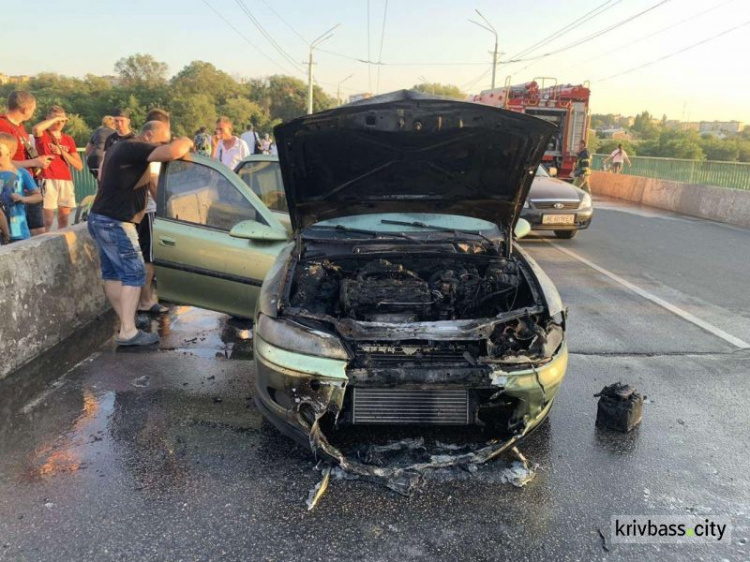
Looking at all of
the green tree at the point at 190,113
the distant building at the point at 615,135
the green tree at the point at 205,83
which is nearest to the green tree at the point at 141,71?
the green tree at the point at 205,83

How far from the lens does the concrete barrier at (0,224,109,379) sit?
4117 millimetres

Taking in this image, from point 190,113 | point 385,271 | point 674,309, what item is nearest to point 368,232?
point 385,271

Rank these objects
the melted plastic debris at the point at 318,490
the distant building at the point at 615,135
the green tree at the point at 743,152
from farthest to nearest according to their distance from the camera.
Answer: the distant building at the point at 615,135, the green tree at the point at 743,152, the melted plastic debris at the point at 318,490

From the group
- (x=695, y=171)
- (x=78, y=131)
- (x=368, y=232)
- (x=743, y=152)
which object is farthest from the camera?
(x=78, y=131)

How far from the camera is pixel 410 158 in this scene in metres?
3.74

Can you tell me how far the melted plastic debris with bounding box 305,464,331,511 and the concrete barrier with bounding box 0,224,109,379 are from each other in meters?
2.68

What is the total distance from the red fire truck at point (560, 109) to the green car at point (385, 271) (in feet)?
44.3

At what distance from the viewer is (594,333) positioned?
5.36 meters

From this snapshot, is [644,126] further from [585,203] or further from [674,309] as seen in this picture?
[674,309]

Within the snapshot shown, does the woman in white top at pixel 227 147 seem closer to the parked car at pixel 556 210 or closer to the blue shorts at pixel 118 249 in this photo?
the blue shorts at pixel 118 249

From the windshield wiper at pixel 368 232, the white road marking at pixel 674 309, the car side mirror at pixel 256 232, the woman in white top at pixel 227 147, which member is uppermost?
the woman in white top at pixel 227 147

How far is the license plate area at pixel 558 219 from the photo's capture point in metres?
9.69

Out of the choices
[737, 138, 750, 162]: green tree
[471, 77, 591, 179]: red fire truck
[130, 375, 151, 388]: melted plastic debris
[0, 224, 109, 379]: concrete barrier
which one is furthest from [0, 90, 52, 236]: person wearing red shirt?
[737, 138, 750, 162]: green tree

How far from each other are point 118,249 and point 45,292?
0.68 metres
